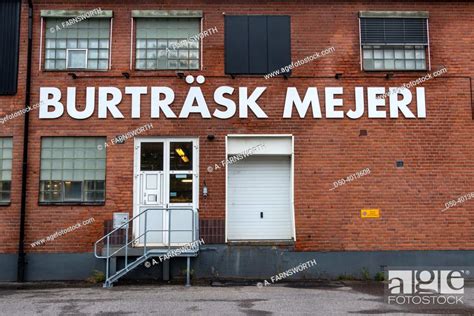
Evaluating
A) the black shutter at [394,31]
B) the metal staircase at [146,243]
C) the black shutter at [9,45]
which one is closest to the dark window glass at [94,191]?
the metal staircase at [146,243]

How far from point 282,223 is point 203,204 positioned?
196 centimetres

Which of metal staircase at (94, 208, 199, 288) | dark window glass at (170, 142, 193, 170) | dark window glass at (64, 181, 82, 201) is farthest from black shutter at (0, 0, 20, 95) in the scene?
metal staircase at (94, 208, 199, 288)

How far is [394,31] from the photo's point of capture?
13.0 metres

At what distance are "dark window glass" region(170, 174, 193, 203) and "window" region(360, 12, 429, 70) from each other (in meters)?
5.18

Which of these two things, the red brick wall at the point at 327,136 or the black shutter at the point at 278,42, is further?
the black shutter at the point at 278,42

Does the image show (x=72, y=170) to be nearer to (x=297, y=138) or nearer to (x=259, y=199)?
(x=259, y=199)

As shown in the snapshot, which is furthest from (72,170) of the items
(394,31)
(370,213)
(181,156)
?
(394,31)

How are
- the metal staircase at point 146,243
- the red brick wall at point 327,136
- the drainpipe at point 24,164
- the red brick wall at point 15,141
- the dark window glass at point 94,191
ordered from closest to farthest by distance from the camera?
1. the metal staircase at point 146,243
2. the drainpipe at point 24,164
3. the red brick wall at point 15,141
4. the red brick wall at point 327,136
5. the dark window glass at point 94,191

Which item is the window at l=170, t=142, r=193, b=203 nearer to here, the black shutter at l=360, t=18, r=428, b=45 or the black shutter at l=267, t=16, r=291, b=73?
the black shutter at l=267, t=16, r=291, b=73

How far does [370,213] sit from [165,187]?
4.86m

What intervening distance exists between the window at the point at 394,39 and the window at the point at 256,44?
1977 millimetres

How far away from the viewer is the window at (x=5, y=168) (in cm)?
1244

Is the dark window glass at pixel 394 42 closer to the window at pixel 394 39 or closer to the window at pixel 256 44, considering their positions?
the window at pixel 394 39

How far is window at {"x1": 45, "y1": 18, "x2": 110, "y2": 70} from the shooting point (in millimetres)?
12883
